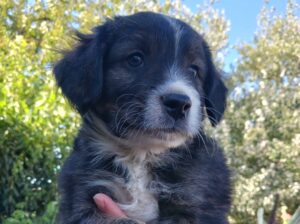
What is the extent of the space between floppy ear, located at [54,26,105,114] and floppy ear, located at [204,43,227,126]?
0.87 metres

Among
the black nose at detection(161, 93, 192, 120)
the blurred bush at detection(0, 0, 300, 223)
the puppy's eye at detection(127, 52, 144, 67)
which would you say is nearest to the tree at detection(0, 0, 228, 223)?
the blurred bush at detection(0, 0, 300, 223)

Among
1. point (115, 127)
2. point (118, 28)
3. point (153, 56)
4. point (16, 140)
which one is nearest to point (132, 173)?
point (115, 127)

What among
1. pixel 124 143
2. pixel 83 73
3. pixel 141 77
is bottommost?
pixel 124 143

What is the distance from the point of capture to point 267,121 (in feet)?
45.2

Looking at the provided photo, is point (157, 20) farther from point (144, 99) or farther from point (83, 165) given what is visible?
point (83, 165)

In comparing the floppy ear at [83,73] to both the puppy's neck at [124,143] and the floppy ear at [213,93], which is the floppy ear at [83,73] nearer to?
the puppy's neck at [124,143]

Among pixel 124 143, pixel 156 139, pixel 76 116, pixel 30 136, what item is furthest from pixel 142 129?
pixel 30 136

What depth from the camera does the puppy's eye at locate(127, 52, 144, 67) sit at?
350cm

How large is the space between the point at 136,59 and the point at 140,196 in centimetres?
90

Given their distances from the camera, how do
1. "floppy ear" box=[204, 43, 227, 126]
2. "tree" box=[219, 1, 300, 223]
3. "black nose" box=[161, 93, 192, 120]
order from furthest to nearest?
"tree" box=[219, 1, 300, 223] → "floppy ear" box=[204, 43, 227, 126] → "black nose" box=[161, 93, 192, 120]

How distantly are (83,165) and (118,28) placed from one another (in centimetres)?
100

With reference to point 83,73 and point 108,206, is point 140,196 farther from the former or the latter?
point 83,73

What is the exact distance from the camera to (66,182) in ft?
11.8

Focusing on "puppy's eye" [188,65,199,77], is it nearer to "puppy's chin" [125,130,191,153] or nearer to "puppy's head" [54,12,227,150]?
"puppy's head" [54,12,227,150]
